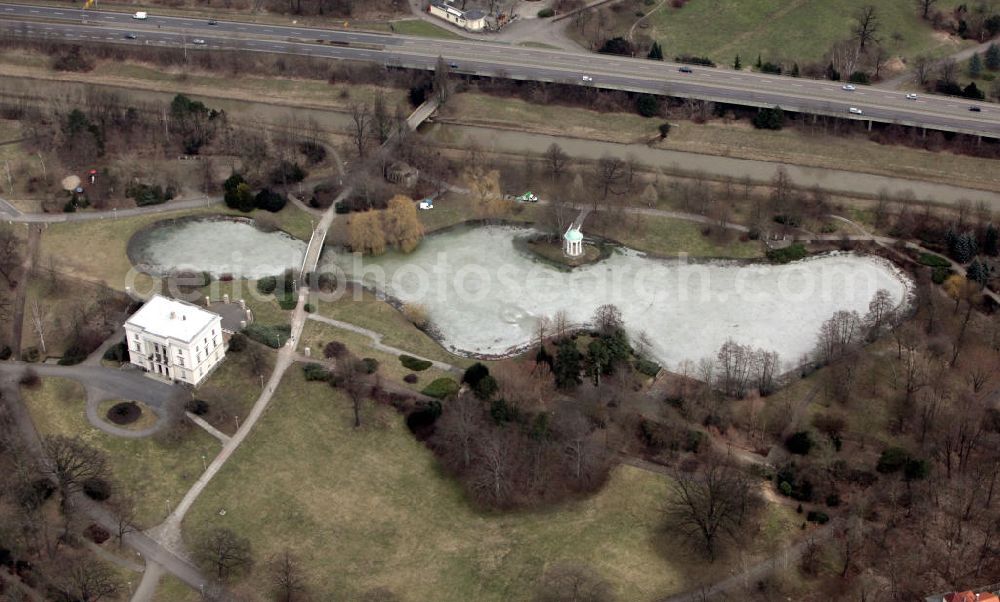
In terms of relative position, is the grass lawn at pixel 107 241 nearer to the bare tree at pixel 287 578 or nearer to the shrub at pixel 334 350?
the shrub at pixel 334 350

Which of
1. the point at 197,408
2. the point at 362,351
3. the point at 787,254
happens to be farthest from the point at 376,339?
the point at 787,254

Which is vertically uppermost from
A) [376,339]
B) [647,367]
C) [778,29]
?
[778,29]

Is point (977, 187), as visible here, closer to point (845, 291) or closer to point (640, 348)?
point (845, 291)

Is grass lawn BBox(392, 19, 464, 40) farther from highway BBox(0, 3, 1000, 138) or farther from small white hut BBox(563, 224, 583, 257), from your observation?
small white hut BBox(563, 224, 583, 257)

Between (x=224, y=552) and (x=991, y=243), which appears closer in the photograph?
(x=224, y=552)

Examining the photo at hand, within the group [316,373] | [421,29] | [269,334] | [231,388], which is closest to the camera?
[231,388]

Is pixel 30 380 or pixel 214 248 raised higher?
pixel 214 248

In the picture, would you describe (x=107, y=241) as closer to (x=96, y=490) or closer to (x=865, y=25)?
(x=96, y=490)
